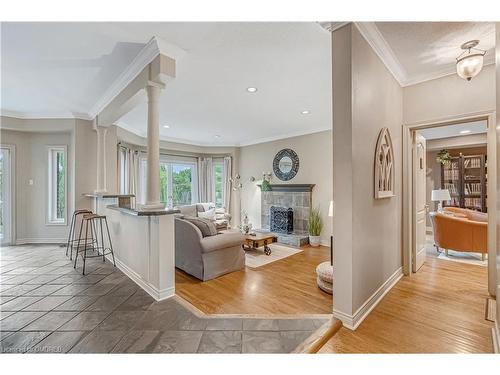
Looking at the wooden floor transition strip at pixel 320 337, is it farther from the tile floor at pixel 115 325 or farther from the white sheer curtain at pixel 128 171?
the white sheer curtain at pixel 128 171

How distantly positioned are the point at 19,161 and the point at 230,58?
498 centimetres

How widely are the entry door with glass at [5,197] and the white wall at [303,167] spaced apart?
17.4 feet

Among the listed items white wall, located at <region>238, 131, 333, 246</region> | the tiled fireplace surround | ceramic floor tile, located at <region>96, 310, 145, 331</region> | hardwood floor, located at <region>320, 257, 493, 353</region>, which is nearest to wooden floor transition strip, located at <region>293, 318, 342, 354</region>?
hardwood floor, located at <region>320, 257, 493, 353</region>

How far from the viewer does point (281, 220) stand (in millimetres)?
5977

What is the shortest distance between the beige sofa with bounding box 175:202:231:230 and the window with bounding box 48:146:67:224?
93.5 inches

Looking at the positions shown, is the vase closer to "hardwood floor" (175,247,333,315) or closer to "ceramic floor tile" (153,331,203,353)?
"hardwood floor" (175,247,333,315)

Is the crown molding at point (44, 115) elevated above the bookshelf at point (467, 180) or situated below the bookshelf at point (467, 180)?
above

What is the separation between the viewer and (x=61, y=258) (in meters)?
3.80

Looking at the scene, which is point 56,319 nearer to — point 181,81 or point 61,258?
point 61,258

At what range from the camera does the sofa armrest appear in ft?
10.2

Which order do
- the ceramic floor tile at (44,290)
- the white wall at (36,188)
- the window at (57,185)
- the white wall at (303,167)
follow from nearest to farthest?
1. the ceramic floor tile at (44,290)
2. the white wall at (36,188)
3. the window at (57,185)
4. the white wall at (303,167)

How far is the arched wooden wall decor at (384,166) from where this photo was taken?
238 centimetres

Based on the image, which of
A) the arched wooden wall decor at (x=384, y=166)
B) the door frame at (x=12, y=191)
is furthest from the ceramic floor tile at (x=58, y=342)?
the door frame at (x=12, y=191)

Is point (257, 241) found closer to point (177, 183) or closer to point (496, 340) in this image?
point (496, 340)
